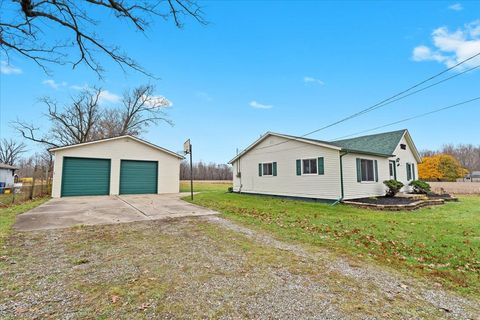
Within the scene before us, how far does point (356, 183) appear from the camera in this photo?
1191 cm

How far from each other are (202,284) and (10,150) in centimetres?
5930

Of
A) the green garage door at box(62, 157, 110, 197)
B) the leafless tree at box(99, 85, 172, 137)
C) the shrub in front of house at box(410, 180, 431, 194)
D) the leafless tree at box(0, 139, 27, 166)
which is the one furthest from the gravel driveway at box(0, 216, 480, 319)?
the leafless tree at box(0, 139, 27, 166)

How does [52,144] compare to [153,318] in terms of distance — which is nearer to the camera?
[153,318]

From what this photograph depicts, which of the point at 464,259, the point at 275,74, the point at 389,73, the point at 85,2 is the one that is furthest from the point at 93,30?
the point at 389,73

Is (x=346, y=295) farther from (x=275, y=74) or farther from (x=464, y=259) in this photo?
(x=275, y=74)

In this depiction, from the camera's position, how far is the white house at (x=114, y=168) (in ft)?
44.9

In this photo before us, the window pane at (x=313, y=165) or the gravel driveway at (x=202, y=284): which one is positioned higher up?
the window pane at (x=313, y=165)

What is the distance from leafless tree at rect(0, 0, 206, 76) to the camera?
5078 mm

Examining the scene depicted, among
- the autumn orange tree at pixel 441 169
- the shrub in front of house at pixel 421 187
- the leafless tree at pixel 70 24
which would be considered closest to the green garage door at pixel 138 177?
the leafless tree at pixel 70 24

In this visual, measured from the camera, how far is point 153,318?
210 cm

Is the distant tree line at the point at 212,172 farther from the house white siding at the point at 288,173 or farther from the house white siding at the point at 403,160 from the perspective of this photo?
the house white siding at the point at 403,160

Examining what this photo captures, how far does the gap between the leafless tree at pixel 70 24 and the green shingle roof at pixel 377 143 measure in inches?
483

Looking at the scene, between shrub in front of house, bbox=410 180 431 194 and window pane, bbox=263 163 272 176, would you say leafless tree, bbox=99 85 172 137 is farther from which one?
shrub in front of house, bbox=410 180 431 194

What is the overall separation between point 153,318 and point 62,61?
23.0ft
